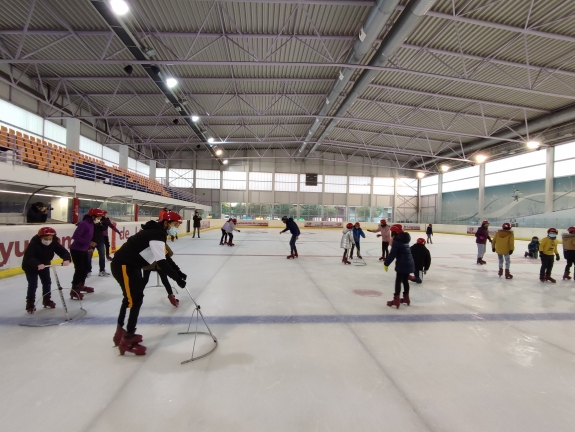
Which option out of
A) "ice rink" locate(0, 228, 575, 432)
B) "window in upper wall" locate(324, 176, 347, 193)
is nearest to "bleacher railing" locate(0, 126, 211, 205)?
"ice rink" locate(0, 228, 575, 432)

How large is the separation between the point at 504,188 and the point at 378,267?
27.0m

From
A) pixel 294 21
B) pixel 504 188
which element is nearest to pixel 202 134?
pixel 294 21

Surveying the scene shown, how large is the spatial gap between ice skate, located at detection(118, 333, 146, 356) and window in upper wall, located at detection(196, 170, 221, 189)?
35584 mm

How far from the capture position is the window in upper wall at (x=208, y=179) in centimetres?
3725

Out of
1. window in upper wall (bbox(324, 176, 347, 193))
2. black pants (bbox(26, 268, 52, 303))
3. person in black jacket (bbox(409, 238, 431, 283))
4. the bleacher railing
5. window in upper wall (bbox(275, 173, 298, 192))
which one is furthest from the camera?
window in upper wall (bbox(324, 176, 347, 193))

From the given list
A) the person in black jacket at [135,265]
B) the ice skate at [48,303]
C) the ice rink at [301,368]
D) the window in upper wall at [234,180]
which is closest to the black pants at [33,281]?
the ice skate at [48,303]

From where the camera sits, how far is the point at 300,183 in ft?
125

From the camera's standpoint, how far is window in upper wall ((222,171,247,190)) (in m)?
37.4

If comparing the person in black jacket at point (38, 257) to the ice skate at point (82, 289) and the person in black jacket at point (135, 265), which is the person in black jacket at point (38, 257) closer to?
the ice skate at point (82, 289)

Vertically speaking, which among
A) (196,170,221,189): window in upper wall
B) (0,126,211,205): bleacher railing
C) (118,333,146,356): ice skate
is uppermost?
(196,170,221,189): window in upper wall

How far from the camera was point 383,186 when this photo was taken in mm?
39656

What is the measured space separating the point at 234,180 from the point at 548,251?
33934 mm

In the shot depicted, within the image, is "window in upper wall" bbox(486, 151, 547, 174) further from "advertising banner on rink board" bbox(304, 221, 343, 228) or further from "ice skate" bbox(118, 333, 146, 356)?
"ice skate" bbox(118, 333, 146, 356)

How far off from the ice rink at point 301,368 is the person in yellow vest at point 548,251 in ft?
7.23
